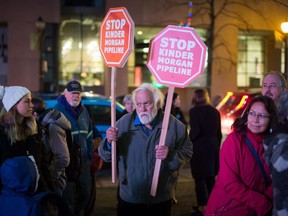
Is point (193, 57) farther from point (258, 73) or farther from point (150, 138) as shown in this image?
point (258, 73)

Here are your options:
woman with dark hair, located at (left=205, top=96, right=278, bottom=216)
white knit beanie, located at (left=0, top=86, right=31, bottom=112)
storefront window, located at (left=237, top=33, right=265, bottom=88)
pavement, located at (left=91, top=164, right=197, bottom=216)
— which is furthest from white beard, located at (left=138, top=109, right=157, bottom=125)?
storefront window, located at (left=237, top=33, right=265, bottom=88)

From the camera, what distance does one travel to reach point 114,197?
870 centimetres

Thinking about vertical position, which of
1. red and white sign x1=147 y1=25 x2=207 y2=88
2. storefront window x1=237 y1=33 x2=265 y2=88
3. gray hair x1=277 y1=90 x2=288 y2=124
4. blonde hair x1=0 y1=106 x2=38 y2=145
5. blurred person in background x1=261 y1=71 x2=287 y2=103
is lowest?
blonde hair x1=0 y1=106 x2=38 y2=145

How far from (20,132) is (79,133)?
1986mm

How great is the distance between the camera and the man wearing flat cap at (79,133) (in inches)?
257

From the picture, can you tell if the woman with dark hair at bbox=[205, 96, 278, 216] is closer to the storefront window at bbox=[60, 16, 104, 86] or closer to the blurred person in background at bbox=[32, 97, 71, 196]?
the blurred person in background at bbox=[32, 97, 71, 196]

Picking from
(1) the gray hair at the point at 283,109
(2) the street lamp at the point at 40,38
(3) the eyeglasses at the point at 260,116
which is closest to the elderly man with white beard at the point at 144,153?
(3) the eyeglasses at the point at 260,116

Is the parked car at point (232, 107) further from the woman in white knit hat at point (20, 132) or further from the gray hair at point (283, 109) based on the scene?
the gray hair at point (283, 109)

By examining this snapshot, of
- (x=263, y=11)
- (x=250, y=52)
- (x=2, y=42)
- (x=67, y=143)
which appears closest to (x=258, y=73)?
(x=250, y=52)

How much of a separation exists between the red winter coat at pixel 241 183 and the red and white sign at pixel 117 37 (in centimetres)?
143

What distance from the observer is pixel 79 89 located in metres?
6.68

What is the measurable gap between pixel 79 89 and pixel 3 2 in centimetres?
1924

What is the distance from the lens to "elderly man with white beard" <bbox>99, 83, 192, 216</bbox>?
15.1 ft

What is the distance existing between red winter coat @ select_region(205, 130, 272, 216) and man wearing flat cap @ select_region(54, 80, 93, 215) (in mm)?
2776
